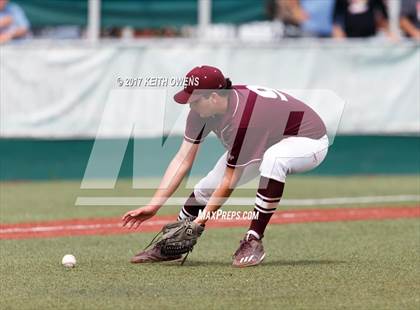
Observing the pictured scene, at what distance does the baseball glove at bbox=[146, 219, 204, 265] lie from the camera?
8680 millimetres

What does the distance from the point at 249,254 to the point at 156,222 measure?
12.5 feet

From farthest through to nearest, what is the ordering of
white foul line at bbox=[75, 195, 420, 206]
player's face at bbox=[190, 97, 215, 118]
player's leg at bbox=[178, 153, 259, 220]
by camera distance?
white foul line at bbox=[75, 195, 420, 206] < player's leg at bbox=[178, 153, 259, 220] < player's face at bbox=[190, 97, 215, 118]

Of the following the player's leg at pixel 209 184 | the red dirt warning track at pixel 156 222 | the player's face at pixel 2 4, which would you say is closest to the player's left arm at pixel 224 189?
the player's leg at pixel 209 184

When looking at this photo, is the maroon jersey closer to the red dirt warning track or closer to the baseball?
the baseball

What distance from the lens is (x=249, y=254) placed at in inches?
338

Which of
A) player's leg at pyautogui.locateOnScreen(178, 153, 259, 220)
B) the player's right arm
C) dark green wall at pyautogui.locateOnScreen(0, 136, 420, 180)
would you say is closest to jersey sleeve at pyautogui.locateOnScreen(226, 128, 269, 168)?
player's leg at pyautogui.locateOnScreen(178, 153, 259, 220)

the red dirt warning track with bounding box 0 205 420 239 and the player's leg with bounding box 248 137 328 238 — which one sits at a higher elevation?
the player's leg with bounding box 248 137 328 238

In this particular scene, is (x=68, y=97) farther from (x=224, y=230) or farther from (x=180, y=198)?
(x=224, y=230)

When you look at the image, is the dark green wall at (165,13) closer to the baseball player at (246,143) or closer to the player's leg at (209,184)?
the player's leg at (209,184)

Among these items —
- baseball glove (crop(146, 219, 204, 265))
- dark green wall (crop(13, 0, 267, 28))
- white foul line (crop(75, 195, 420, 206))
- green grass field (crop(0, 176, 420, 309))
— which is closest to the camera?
green grass field (crop(0, 176, 420, 309))

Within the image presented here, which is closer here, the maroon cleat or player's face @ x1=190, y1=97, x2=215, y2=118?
player's face @ x1=190, y1=97, x2=215, y2=118

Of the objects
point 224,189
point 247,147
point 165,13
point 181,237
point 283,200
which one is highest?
point 247,147

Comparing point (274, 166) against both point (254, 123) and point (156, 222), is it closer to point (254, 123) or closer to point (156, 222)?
point (254, 123)

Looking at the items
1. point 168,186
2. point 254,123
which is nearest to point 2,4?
point 168,186
